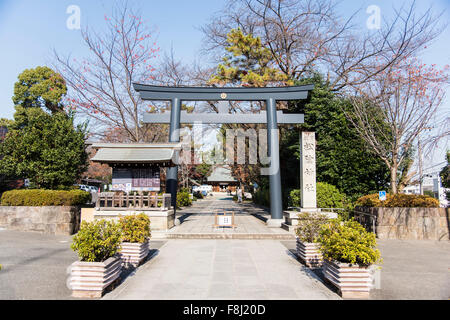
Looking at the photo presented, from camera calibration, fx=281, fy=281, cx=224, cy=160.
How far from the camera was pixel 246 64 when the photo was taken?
71.8 ft

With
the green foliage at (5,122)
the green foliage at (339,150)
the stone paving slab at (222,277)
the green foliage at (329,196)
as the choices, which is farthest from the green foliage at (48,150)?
the green foliage at (5,122)

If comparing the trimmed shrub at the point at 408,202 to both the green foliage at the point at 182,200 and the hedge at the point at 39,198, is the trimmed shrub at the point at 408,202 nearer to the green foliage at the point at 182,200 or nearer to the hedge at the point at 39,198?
the hedge at the point at 39,198

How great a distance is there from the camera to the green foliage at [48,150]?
1410cm

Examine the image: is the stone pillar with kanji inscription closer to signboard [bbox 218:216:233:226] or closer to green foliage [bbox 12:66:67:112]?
signboard [bbox 218:216:233:226]

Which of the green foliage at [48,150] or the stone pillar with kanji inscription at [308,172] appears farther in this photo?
the green foliage at [48,150]

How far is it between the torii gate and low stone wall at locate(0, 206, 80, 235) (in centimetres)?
486

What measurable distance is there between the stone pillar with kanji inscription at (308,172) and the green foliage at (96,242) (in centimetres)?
991

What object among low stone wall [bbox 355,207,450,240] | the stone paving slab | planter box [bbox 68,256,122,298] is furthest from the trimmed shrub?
planter box [bbox 68,256,122,298]

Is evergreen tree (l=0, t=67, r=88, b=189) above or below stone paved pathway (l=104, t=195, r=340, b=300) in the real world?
above

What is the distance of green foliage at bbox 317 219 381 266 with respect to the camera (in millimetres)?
5367

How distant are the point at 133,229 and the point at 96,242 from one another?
234cm

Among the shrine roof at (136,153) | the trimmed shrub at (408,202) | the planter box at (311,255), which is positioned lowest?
the planter box at (311,255)

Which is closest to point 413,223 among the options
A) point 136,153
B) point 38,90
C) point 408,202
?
point 408,202
